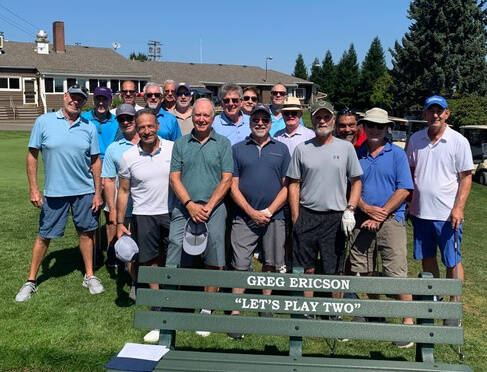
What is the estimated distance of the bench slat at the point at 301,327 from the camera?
9.69ft

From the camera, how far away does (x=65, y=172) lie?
16.2 feet

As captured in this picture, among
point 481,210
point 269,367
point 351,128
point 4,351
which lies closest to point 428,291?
point 269,367

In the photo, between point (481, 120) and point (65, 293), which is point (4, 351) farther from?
point (481, 120)

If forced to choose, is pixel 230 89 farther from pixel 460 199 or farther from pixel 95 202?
pixel 460 199

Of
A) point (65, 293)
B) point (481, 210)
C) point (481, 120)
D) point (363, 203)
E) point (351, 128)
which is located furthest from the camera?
point (481, 120)

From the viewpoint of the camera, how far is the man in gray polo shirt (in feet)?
13.3

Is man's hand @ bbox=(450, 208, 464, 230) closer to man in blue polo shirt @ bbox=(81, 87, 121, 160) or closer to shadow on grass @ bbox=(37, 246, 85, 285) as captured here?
man in blue polo shirt @ bbox=(81, 87, 121, 160)

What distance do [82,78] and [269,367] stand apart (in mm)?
44774

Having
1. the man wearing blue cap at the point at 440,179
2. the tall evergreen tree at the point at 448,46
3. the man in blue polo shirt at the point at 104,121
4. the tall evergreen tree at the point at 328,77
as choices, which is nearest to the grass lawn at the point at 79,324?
the man wearing blue cap at the point at 440,179

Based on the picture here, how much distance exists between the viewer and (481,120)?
79.7 ft

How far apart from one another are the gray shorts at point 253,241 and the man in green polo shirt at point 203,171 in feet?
0.75

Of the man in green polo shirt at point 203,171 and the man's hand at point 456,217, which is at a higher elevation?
the man in green polo shirt at point 203,171

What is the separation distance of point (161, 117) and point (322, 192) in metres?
2.46

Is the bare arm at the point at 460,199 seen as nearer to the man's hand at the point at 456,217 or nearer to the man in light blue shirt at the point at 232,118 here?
→ the man's hand at the point at 456,217
